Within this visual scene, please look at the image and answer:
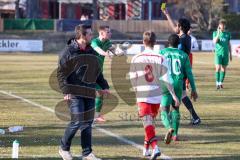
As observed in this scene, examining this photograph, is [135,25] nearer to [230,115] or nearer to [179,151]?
[230,115]

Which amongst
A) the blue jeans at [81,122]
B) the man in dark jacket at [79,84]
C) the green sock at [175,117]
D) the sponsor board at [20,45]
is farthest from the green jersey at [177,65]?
the sponsor board at [20,45]

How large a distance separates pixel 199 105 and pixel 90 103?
8.38 meters

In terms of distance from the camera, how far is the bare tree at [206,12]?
72.9 m

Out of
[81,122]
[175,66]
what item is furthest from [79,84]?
[175,66]

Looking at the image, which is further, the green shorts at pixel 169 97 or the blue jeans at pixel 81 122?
the green shorts at pixel 169 97

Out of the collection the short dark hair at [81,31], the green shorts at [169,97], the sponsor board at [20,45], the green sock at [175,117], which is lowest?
the sponsor board at [20,45]

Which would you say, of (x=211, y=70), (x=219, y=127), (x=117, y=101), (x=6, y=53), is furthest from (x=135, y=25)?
(x=219, y=127)

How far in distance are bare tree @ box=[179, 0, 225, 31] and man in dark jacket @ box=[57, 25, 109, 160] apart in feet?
200

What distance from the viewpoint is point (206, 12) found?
7400 centimetres

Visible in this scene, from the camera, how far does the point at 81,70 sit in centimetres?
1157

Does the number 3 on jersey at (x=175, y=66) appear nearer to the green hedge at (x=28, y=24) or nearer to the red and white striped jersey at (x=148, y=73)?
the red and white striped jersey at (x=148, y=73)

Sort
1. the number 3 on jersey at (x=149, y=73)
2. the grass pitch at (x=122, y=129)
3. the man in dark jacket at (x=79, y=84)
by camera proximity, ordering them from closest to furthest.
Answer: the man in dark jacket at (x=79, y=84), the number 3 on jersey at (x=149, y=73), the grass pitch at (x=122, y=129)

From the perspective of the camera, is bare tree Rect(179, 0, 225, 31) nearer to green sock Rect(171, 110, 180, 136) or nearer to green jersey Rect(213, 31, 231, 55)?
green jersey Rect(213, 31, 231, 55)

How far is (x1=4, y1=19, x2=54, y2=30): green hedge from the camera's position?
67.5m
